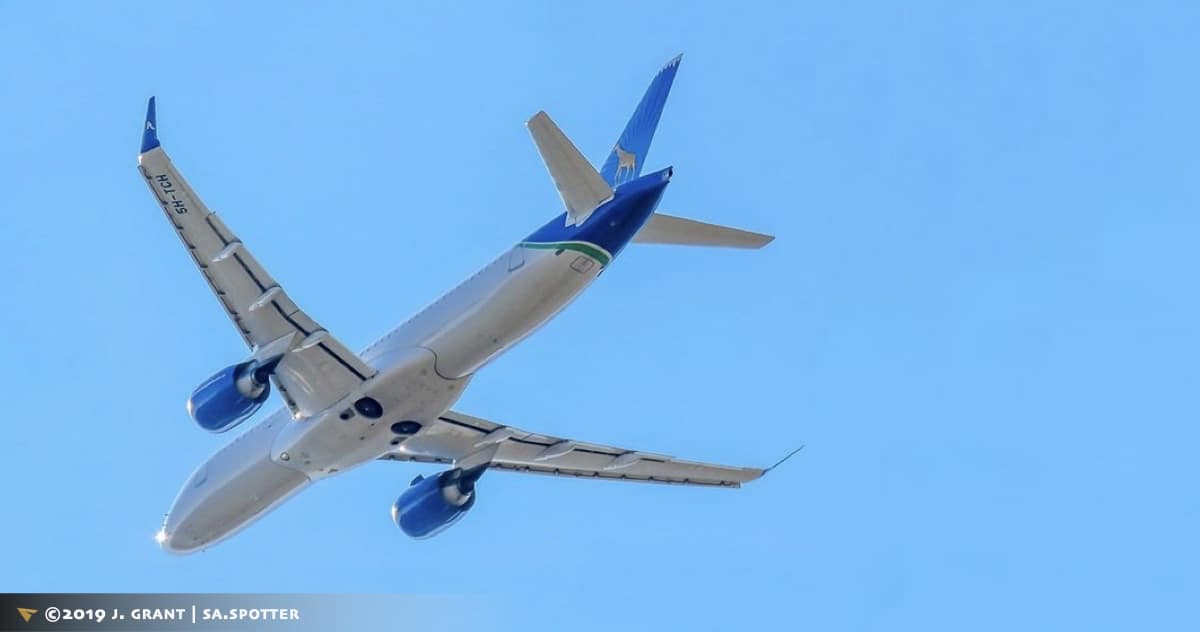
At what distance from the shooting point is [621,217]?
38000 millimetres

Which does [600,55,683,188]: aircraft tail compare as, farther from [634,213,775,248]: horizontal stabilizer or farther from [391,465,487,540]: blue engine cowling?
[391,465,487,540]: blue engine cowling

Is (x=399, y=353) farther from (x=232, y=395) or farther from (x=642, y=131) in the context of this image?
(x=642, y=131)

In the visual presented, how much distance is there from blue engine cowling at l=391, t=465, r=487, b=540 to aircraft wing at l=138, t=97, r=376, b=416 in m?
4.88

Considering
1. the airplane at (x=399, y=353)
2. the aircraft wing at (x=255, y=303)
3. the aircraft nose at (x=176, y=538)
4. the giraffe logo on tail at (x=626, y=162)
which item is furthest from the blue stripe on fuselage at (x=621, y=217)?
the aircraft nose at (x=176, y=538)

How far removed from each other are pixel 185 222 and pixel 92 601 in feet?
28.0

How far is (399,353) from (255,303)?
3.46 m

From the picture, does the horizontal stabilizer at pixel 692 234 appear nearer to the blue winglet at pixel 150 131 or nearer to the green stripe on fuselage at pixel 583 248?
the green stripe on fuselage at pixel 583 248

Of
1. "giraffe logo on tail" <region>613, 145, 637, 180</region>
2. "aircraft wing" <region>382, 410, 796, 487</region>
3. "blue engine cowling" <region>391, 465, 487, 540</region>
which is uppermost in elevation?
"giraffe logo on tail" <region>613, 145, 637, 180</region>

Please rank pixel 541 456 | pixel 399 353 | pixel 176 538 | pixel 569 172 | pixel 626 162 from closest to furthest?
pixel 569 172 → pixel 399 353 → pixel 626 162 → pixel 176 538 → pixel 541 456

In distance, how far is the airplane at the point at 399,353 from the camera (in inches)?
1508

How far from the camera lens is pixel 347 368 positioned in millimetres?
41000

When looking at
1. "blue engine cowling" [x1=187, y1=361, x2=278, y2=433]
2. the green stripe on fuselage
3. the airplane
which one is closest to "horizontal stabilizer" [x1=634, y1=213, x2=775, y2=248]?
the airplane

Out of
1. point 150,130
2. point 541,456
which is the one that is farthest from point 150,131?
point 541,456

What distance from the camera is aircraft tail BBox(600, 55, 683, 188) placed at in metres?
41.4
